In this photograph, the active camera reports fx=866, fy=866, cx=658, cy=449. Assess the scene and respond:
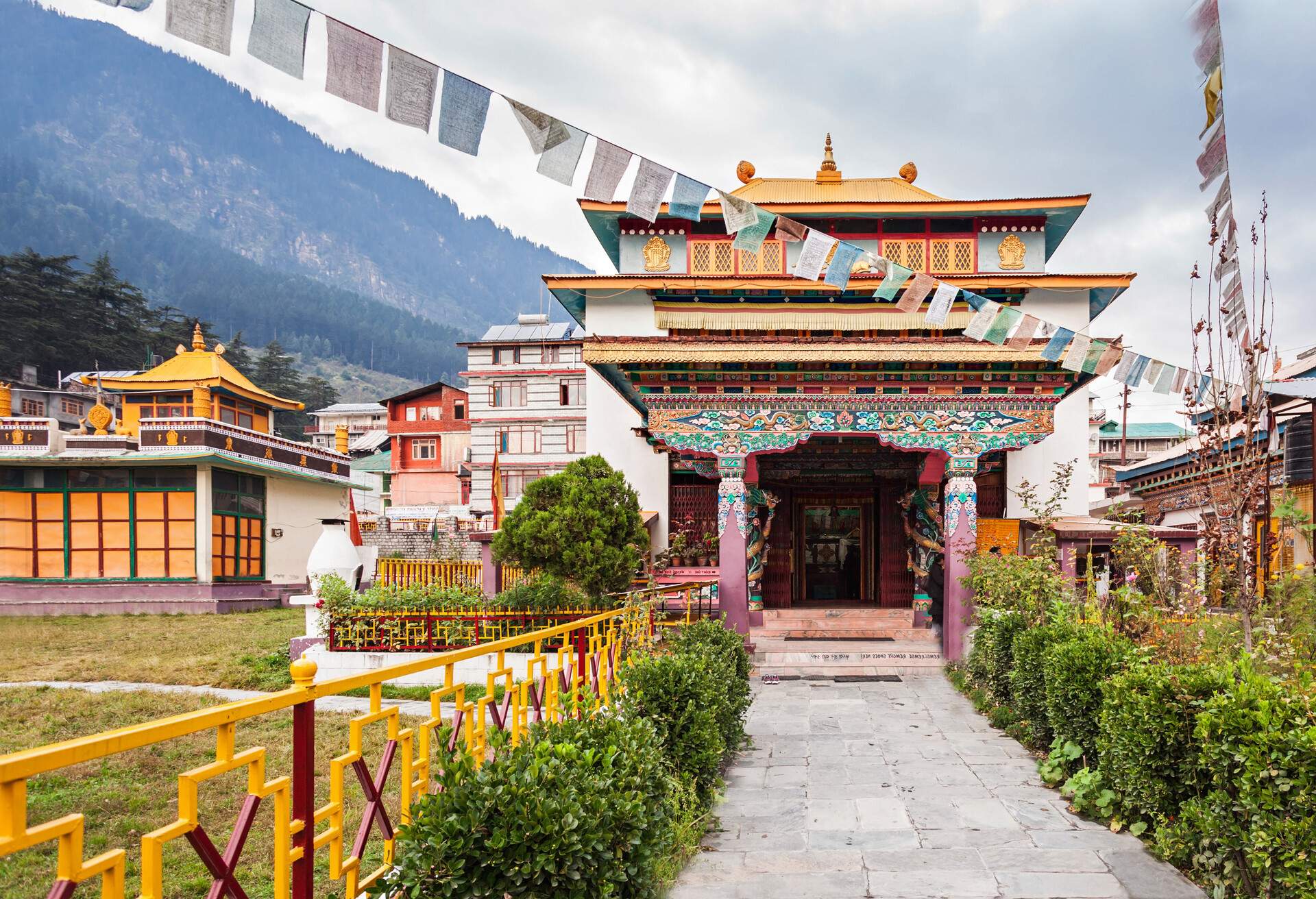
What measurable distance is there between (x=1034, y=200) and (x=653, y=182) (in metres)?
14.4

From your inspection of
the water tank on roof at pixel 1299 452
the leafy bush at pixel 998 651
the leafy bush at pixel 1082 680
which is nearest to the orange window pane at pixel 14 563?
the leafy bush at pixel 998 651

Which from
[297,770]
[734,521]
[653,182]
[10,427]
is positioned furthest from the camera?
[10,427]

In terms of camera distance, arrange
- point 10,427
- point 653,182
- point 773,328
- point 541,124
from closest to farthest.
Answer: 1. point 541,124
2. point 653,182
3. point 773,328
4. point 10,427

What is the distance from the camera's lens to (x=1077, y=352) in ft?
28.0

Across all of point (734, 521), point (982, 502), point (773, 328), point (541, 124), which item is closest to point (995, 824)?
point (541, 124)

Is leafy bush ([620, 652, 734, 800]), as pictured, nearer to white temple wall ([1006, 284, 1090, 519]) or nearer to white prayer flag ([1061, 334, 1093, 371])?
white prayer flag ([1061, 334, 1093, 371])

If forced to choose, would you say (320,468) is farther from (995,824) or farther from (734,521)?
(995,824)

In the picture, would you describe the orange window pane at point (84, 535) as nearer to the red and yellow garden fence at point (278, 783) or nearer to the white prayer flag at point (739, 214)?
the white prayer flag at point (739, 214)

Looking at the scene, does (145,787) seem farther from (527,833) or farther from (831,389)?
(831,389)

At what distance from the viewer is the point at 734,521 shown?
1287 cm

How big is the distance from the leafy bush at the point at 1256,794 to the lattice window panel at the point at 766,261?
14.7 metres

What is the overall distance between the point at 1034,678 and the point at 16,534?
981 inches

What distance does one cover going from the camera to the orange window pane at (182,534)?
75.5ft

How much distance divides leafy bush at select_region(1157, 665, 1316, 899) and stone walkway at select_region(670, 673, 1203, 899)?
0.44 m
